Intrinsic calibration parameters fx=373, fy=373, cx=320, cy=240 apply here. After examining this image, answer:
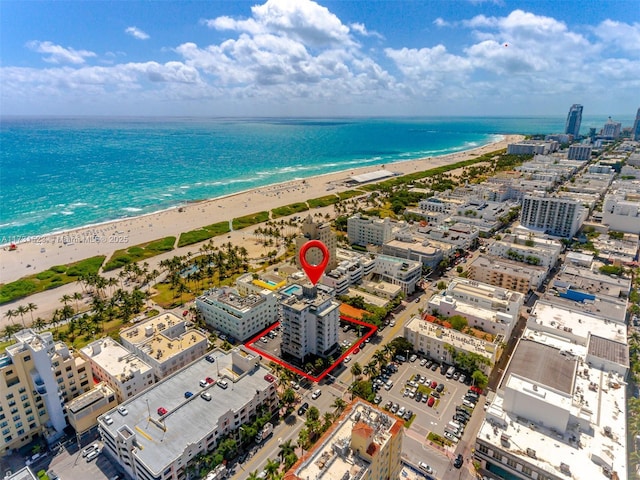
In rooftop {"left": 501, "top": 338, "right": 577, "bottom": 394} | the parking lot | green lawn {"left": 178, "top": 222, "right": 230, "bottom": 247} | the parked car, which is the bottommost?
the parked car

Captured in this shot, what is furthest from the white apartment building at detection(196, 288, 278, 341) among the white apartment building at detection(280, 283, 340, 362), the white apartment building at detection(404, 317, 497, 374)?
the white apartment building at detection(404, 317, 497, 374)

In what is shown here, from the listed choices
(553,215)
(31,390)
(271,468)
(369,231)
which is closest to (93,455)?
(31,390)

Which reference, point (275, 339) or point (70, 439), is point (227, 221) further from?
point (70, 439)

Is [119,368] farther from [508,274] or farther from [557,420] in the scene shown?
[508,274]

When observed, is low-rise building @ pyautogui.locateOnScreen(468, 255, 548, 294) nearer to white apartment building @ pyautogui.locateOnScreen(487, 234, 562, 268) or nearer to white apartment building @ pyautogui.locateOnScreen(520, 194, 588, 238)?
white apartment building @ pyautogui.locateOnScreen(487, 234, 562, 268)

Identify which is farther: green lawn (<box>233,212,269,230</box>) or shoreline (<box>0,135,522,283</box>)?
green lawn (<box>233,212,269,230</box>)

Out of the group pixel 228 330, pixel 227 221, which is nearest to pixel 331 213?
pixel 227 221
